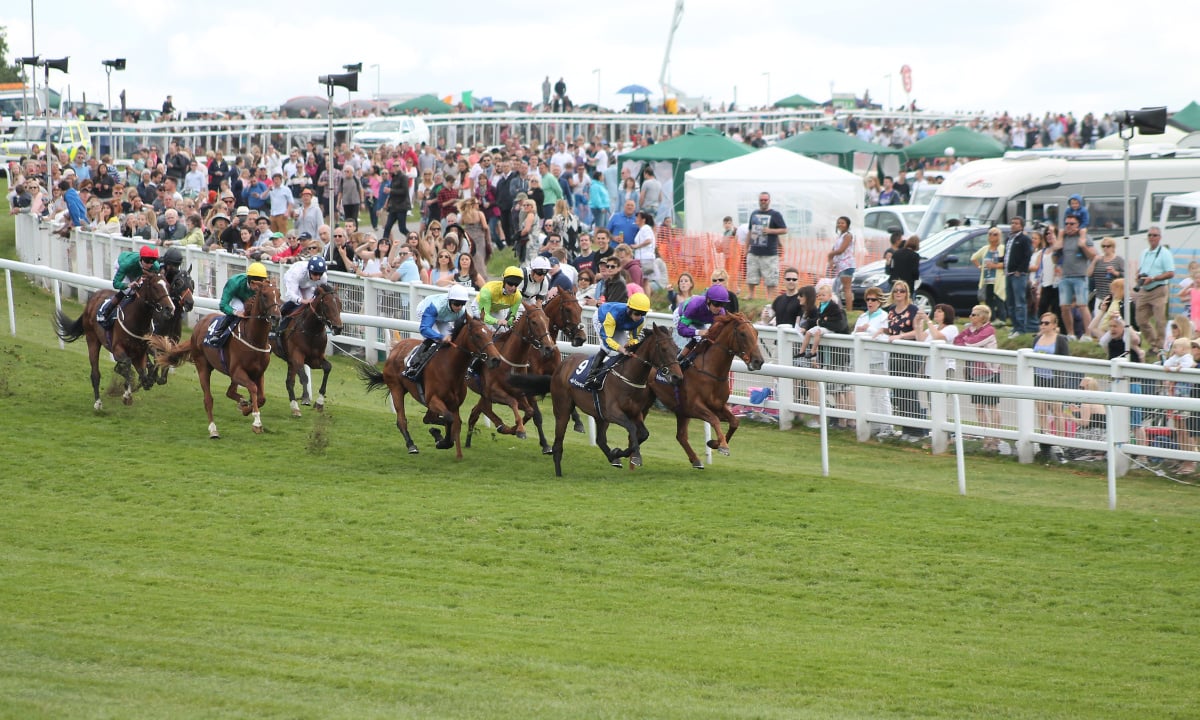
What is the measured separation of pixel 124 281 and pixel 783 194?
Answer: 42.9 feet

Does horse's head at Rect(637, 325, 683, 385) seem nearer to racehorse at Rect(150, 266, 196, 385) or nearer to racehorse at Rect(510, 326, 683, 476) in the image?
racehorse at Rect(510, 326, 683, 476)

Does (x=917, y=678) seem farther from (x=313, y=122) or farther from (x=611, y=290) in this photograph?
(x=313, y=122)

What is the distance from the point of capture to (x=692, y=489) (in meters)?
11.3

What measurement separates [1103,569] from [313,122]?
3385 centimetres

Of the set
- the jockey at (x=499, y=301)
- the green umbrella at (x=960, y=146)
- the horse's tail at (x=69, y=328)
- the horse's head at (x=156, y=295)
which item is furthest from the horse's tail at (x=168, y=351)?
the green umbrella at (x=960, y=146)

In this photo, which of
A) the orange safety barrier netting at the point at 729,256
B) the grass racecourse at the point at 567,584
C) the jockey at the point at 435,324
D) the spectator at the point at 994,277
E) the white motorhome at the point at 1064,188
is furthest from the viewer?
the orange safety barrier netting at the point at 729,256

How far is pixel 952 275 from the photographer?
20.2 meters

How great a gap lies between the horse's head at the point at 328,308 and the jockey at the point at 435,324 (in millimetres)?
1206

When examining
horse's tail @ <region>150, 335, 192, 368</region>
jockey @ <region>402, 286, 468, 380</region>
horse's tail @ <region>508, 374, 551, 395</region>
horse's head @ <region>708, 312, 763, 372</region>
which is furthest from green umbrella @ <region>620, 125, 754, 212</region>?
horse's head @ <region>708, 312, 763, 372</region>

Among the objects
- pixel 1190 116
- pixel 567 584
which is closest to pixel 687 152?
pixel 1190 116

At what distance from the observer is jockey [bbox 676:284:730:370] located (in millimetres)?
12133

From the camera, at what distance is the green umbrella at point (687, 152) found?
2891 centimetres

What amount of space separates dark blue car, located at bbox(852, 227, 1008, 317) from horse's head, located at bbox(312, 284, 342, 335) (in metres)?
Result: 8.70

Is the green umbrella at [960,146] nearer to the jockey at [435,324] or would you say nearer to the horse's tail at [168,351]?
the horse's tail at [168,351]
